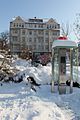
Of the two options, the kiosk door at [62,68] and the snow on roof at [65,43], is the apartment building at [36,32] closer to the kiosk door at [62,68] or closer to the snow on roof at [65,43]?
the kiosk door at [62,68]

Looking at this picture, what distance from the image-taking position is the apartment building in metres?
89.1

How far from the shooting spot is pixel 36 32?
302 ft

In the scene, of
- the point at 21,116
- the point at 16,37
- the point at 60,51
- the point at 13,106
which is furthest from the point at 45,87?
the point at 16,37

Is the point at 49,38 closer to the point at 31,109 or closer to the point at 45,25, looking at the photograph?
the point at 45,25

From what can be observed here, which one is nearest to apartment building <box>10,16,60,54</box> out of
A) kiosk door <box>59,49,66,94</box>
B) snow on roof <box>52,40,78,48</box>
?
kiosk door <box>59,49,66,94</box>

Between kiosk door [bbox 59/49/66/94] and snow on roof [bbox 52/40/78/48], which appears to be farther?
kiosk door [bbox 59/49/66/94]

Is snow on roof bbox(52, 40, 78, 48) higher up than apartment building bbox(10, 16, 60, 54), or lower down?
lower down

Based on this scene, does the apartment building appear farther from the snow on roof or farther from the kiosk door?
the snow on roof

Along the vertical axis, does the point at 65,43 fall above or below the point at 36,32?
below

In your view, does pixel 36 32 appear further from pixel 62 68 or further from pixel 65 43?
pixel 65 43

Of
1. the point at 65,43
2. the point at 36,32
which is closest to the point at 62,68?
the point at 65,43

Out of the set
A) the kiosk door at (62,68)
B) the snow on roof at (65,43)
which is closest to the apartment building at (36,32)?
the kiosk door at (62,68)

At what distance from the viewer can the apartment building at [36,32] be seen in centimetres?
8912

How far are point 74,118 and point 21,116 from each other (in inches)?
54.6
